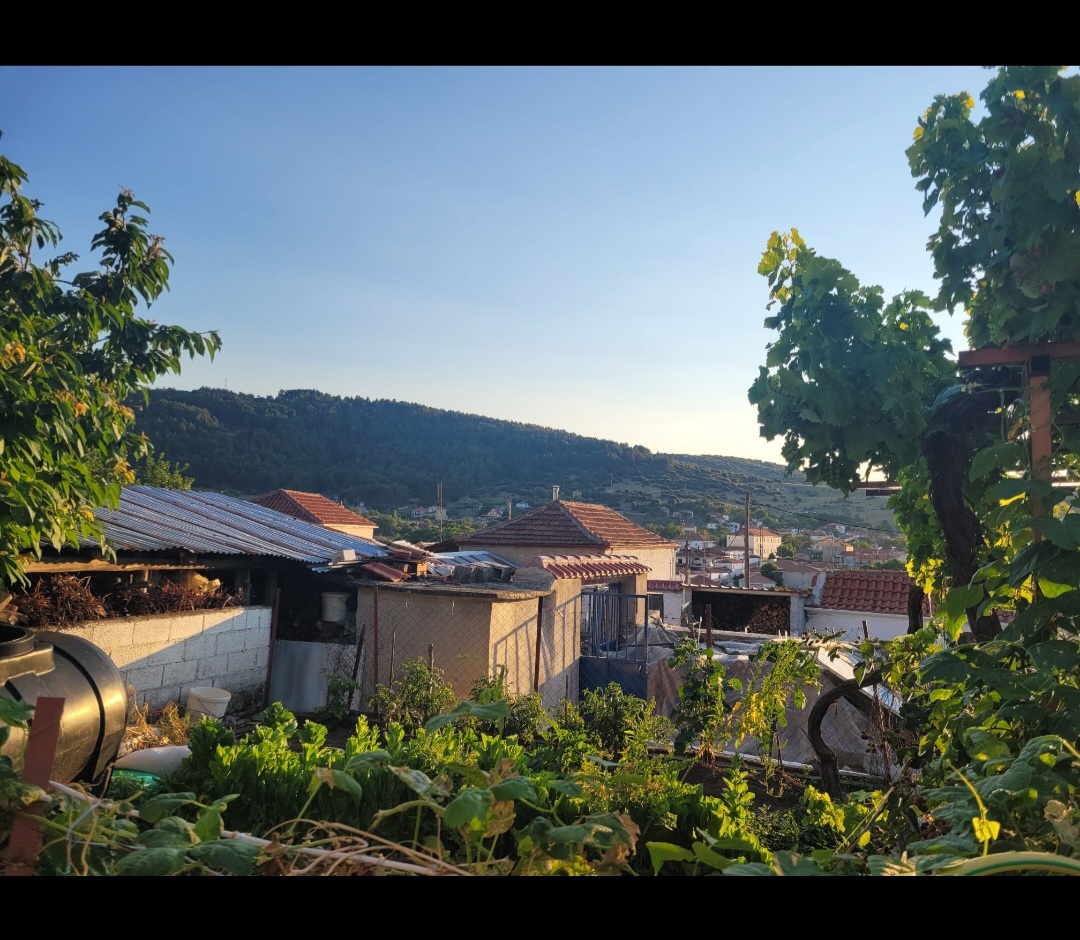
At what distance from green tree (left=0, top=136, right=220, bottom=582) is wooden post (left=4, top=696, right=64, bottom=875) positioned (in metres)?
1.96

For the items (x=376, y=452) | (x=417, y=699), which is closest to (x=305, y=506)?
(x=376, y=452)

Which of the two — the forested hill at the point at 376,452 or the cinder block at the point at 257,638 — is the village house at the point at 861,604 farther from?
the cinder block at the point at 257,638

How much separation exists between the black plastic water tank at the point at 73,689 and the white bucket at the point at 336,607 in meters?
5.27

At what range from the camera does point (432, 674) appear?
704 centimetres

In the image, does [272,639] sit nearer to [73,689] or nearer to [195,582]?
[195,582]

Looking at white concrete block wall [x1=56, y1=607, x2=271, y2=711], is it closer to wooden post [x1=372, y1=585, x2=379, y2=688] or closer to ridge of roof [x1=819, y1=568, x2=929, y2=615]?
wooden post [x1=372, y1=585, x2=379, y2=688]

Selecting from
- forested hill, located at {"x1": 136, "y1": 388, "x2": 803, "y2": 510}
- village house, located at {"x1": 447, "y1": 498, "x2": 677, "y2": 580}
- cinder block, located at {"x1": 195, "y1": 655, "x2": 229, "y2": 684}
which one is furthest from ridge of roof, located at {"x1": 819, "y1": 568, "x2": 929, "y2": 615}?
cinder block, located at {"x1": 195, "y1": 655, "x2": 229, "y2": 684}

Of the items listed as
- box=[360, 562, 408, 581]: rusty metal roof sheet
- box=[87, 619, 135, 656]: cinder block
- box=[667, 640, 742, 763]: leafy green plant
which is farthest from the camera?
box=[360, 562, 408, 581]: rusty metal roof sheet

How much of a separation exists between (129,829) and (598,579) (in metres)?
11.3

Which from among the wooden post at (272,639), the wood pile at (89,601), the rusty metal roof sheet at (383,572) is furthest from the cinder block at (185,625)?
the rusty metal roof sheet at (383,572)

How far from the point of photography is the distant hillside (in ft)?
57.2

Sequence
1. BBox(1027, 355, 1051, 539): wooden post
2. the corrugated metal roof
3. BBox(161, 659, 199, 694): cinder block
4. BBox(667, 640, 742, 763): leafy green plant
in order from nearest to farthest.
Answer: BBox(1027, 355, 1051, 539): wooden post < BBox(667, 640, 742, 763): leafy green plant < BBox(161, 659, 199, 694): cinder block < the corrugated metal roof

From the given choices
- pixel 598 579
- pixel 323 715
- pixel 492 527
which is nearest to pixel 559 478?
pixel 492 527

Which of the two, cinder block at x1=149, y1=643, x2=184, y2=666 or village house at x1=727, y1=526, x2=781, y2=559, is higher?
village house at x1=727, y1=526, x2=781, y2=559
